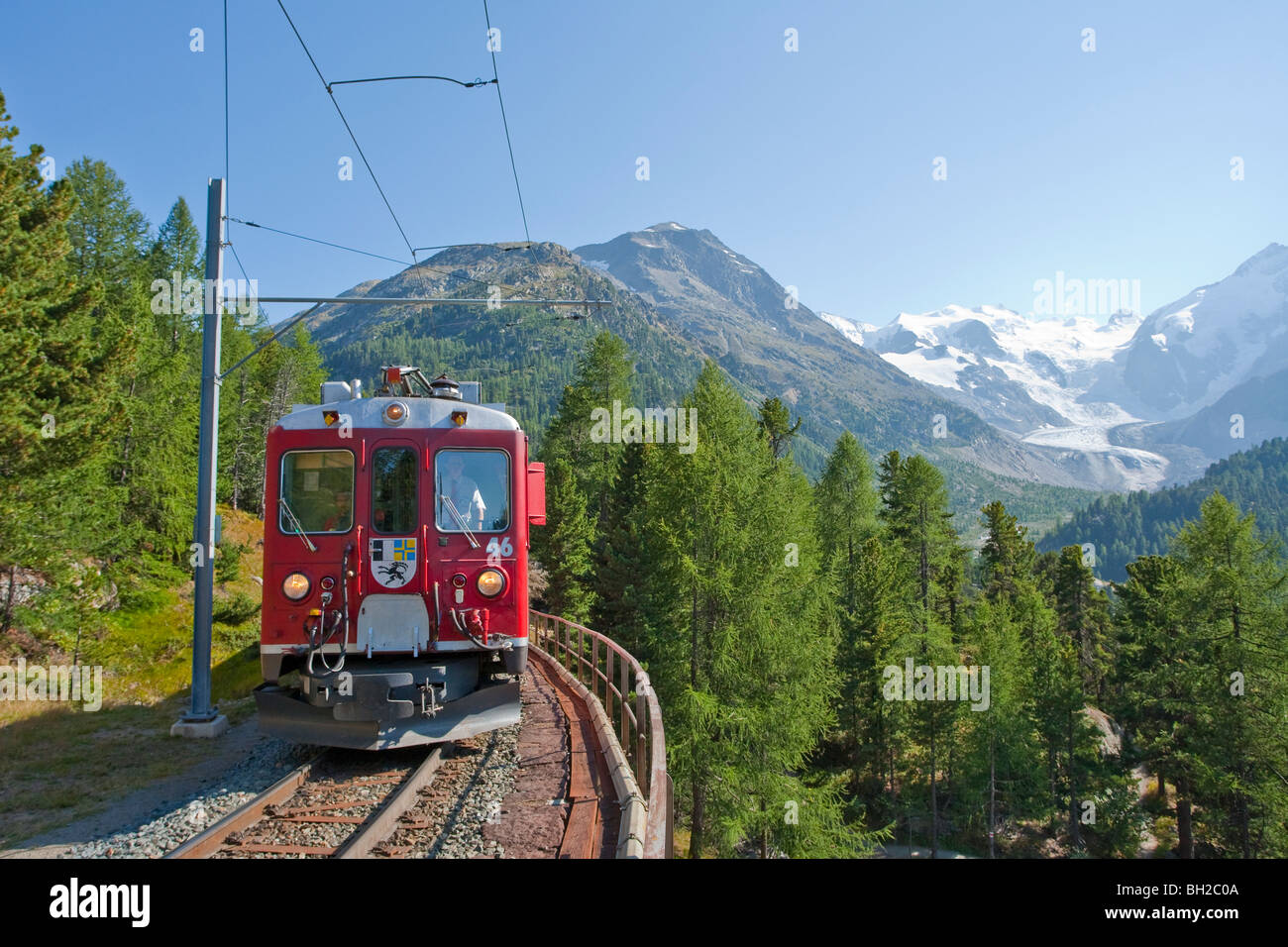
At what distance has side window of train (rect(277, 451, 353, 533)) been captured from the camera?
7969 mm

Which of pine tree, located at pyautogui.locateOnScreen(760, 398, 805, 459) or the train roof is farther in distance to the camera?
pine tree, located at pyautogui.locateOnScreen(760, 398, 805, 459)

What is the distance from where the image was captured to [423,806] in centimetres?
658

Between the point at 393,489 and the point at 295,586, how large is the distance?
144cm

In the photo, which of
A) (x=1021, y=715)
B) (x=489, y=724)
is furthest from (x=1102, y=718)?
(x=489, y=724)

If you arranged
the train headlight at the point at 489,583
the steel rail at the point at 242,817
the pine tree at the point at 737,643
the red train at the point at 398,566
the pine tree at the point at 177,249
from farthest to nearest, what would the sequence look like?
the pine tree at the point at 177,249 → the pine tree at the point at 737,643 → the train headlight at the point at 489,583 → the red train at the point at 398,566 → the steel rail at the point at 242,817

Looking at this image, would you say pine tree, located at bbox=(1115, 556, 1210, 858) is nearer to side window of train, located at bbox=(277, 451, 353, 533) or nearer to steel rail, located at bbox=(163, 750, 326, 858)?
side window of train, located at bbox=(277, 451, 353, 533)

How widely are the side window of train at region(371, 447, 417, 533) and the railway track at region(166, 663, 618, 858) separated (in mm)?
2550

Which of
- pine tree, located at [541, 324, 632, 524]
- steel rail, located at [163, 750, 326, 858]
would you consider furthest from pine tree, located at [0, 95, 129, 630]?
pine tree, located at [541, 324, 632, 524]

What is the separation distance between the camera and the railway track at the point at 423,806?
556 centimetres

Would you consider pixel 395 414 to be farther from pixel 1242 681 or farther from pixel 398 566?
pixel 1242 681

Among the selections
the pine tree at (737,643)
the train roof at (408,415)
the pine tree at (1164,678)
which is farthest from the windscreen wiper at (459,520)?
the pine tree at (1164,678)

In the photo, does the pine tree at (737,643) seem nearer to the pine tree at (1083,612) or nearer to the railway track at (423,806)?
the railway track at (423,806)

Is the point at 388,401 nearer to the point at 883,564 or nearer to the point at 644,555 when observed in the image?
the point at 644,555

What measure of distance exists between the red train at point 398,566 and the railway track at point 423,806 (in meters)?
0.45
